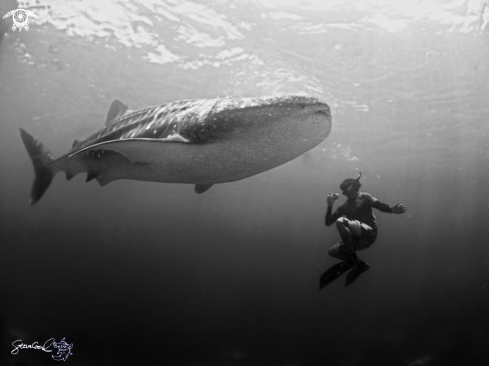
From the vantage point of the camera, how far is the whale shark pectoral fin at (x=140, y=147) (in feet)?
10.7

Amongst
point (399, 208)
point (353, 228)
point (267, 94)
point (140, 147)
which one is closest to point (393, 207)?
point (399, 208)

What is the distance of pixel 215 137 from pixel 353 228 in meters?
2.77

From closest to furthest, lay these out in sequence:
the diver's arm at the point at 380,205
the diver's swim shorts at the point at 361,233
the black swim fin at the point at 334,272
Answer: the diver's swim shorts at the point at 361,233, the black swim fin at the point at 334,272, the diver's arm at the point at 380,205

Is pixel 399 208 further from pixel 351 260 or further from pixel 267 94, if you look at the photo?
pixel 267 94

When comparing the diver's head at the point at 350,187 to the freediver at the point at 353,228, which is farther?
the diver's head at the point at 350,187

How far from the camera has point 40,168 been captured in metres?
5.89

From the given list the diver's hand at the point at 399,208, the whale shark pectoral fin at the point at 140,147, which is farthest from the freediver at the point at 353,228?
the whale shark pectoral fin at the point at 140,147

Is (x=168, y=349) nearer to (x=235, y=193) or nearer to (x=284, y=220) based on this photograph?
(x=235, y=193)

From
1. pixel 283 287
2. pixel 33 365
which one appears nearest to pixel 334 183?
Answer: pixel 283 287

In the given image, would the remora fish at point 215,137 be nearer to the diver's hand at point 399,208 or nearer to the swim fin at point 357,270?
the diver's hand at point 399,208

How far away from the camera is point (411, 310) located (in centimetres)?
2533

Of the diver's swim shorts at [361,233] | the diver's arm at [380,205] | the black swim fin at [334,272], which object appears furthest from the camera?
the diver's arm at [380,205]

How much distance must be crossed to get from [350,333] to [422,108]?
16624 mm

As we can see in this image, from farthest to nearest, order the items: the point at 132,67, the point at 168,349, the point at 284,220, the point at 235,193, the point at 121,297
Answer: the point at 284,220 → the point at 235,193 → the point at 121,297 → the point at 168,349 → the point at 132,67
